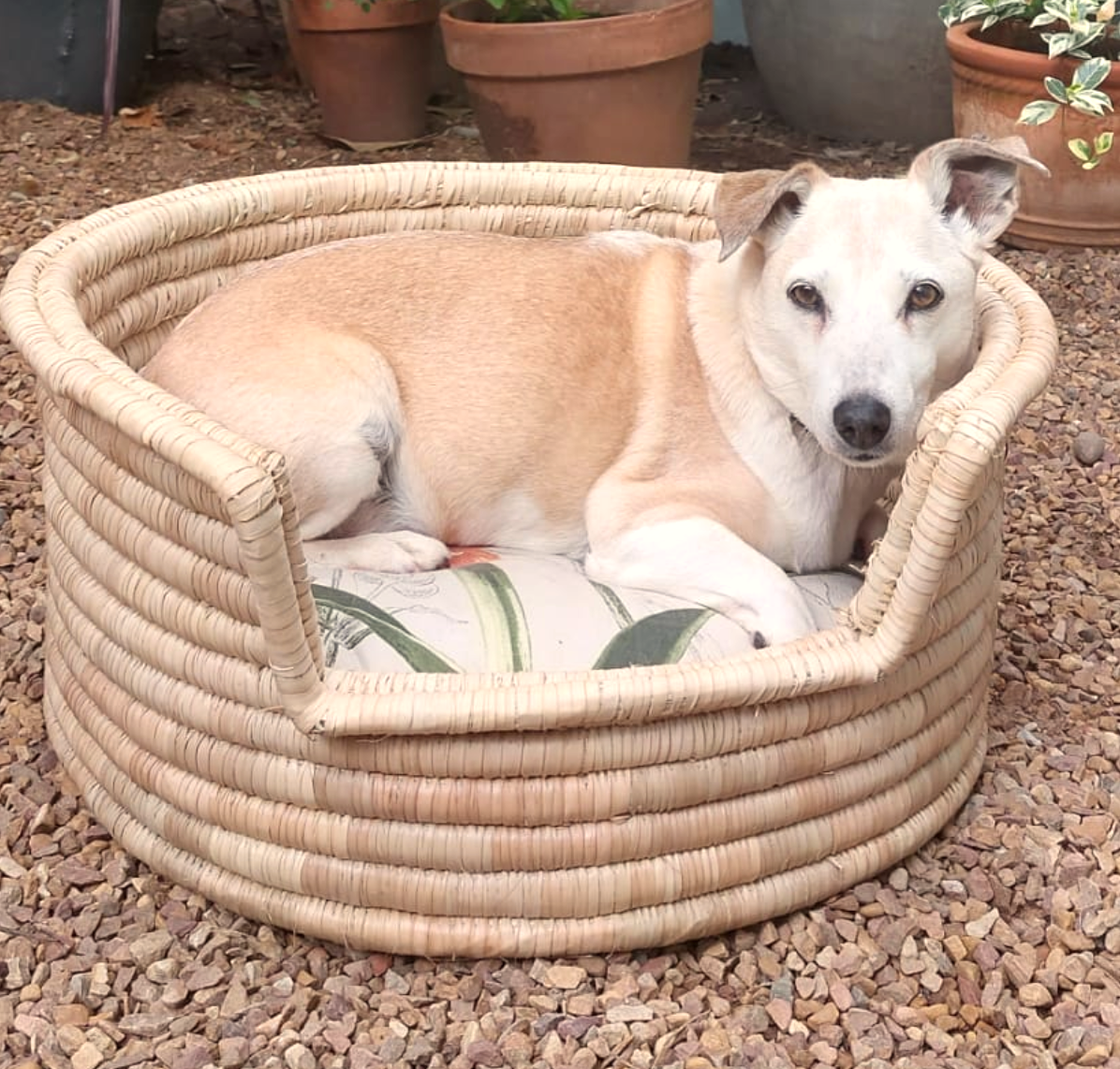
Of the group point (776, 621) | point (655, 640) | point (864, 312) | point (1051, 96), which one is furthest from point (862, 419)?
point (1051, 96)

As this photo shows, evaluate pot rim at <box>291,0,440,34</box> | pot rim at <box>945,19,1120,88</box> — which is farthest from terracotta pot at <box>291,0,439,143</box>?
pot rim at <box>945,19,1120,88</box>

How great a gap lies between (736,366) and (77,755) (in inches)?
57.3

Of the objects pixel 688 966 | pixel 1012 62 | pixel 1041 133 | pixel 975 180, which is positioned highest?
pixel 975 180

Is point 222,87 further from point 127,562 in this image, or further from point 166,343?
point 127,562

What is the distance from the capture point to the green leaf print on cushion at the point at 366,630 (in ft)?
7.64

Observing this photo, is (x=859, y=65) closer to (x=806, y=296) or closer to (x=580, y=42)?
(x=580, y=42)

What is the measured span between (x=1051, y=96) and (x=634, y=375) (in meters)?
2.55

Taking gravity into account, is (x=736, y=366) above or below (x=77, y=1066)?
above

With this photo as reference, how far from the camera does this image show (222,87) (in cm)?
645

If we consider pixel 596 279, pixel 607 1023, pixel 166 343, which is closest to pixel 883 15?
pixel 596 279

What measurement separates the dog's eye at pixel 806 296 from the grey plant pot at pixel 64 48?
4.23m

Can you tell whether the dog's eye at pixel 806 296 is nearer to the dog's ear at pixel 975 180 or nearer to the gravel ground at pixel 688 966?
the dog's ear at pixel 975 180

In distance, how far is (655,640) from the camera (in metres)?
2.40

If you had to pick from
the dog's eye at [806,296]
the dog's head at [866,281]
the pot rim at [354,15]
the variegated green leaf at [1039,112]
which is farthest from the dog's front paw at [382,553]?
the pot rim at [354,15]
